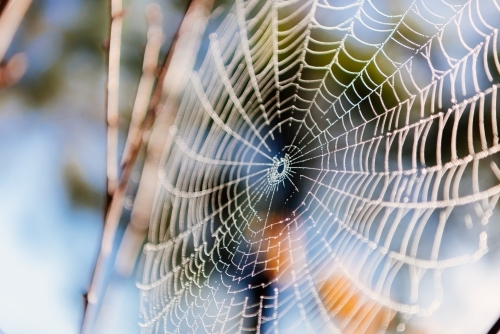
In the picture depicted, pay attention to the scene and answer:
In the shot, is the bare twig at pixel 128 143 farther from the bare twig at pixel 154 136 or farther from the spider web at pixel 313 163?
the spider web at pixel 313 163

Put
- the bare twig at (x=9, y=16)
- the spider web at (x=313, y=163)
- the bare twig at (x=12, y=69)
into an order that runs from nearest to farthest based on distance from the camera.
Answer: the bare twig at (x=9, y=16), the bare twig at (x=12, y=69), the spider web at (x=313, y=163)

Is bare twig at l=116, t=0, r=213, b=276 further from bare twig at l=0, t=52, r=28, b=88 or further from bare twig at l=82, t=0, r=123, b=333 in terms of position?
bare twig at l=0, t=52, r=28, b=88

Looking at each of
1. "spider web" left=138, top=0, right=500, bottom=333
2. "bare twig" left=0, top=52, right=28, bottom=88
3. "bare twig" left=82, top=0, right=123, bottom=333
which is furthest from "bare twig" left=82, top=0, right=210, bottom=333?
"spider web" left=138, top=0, right=500, bottom=333

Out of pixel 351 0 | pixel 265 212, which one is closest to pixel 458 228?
pixel 265 212

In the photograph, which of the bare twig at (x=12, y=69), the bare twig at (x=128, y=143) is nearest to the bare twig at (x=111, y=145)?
the bare twig at (x=128, y=143)

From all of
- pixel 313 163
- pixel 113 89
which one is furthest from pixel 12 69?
pixel 313 163

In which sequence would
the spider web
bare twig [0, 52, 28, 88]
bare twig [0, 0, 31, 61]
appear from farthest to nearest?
the spider web < bare twig [0, 52, 28, 88] < bare twig [0, 0, 31, 61]

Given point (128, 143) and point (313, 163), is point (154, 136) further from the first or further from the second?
point (313, 163)
